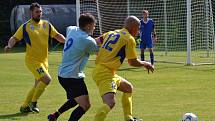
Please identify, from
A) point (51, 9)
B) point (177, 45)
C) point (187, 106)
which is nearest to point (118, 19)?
point (177, 45)

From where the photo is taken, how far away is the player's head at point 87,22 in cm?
812

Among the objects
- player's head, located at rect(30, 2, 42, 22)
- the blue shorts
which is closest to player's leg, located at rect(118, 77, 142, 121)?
player's head, located at rect(30, 2, 42, 22)

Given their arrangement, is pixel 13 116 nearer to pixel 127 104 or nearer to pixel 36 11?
pixel 36 11

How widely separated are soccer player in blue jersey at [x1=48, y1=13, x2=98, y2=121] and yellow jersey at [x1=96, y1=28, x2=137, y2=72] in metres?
0.18

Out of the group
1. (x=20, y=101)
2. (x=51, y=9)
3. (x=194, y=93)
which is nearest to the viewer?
(x=20, y=101)

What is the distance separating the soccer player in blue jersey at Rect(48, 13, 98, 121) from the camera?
819cm

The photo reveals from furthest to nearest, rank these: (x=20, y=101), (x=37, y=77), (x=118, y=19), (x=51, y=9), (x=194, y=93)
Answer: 1. (x=51, y=9)
2. (x=118, y=19)
3. (x=194, y=93)
4. (x=20, y=101)
5. (x=37, y=77)

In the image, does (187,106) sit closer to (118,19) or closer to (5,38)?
(118,19)

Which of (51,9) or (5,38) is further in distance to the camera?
(5,38)

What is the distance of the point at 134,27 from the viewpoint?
8.26m

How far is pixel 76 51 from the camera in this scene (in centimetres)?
823

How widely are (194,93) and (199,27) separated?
10.9 meters

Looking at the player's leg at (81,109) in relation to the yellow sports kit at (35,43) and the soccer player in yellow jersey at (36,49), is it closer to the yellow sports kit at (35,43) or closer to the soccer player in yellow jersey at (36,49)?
the soccer player in yellow jersey at (36,49)

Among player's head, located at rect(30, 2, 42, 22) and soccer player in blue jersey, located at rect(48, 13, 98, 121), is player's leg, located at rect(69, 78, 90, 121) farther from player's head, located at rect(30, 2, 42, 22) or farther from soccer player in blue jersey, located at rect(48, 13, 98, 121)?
player's head, located at rect(30, 2, 42, 22)
